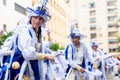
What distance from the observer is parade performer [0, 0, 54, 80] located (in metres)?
5.95

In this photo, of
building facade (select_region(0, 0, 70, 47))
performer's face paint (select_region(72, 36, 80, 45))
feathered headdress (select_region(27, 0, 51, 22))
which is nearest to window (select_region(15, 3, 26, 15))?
building facade (select_region(0, 0, 70, 47))

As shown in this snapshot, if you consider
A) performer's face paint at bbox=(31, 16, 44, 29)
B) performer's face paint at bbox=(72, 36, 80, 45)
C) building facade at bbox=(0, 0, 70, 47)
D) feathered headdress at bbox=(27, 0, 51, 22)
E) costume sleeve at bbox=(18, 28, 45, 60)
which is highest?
building facade at bbox=(0, 0, 70, 47)

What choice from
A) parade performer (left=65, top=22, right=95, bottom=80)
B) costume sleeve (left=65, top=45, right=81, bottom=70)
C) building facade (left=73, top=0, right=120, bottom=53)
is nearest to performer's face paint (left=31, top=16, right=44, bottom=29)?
costume sleeve (left=65, top=45, right=81, bottom=70)

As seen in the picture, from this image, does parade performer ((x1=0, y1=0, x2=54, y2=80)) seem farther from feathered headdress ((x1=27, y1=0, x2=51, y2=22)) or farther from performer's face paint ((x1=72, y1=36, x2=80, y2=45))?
performer's face paint ((x1=72, y1=36, x2=80, y2=45))

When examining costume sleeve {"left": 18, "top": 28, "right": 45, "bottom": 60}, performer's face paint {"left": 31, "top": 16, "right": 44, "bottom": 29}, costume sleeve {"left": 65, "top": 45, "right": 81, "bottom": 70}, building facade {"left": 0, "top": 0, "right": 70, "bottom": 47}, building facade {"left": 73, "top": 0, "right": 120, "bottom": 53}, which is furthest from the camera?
building facade {"left": 73, "top": 0, "right": 120, "bottom": 53}

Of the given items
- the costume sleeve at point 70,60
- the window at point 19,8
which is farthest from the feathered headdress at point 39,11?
the window at point 19,8

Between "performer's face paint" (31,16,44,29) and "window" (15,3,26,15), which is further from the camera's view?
"window" (15,3,26,15)

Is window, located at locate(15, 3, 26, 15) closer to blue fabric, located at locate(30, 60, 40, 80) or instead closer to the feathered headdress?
the feathered headdress

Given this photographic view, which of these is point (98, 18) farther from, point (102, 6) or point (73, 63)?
point (73, 63)

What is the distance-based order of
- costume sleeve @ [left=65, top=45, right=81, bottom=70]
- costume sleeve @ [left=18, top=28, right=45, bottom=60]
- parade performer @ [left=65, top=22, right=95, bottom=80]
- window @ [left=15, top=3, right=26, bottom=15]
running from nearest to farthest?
1. costume sleeve @ [left=18, top=28, right=45, bottom=60]
2. costume sleeve @ [left=65, top=45, right=81, bottom=70]
3. parade performer @ [left=65, top=22, right=95, bottom=80]
4. window @ [left=15, top=3, right=26, bottom=15]

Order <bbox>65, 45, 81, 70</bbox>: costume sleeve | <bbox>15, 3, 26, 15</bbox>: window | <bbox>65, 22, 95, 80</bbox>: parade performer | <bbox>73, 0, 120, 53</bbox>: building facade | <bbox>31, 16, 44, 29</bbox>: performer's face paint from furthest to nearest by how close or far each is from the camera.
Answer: <bbox>73, 0, 120, 53</bbox>: building facade
<bbox>15, 3, 26, 15</bbox>: window
<bbox>65, 22, 95, 80</bbox>: parade performer
<bbox>65, 45, 81, 70</bbox>: costume sleeve
<bbox>31, 16, 44, 29</bbox>: performer's face paint

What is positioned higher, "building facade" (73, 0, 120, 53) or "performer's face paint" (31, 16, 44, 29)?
"building facade" (73, 0, 120, 53)

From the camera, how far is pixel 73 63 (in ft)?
31.4

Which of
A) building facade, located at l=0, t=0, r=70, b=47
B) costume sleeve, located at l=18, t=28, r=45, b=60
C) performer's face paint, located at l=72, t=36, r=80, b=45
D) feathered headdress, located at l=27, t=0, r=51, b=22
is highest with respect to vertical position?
building facade, located at l=0, t=0, r=70, b=47
